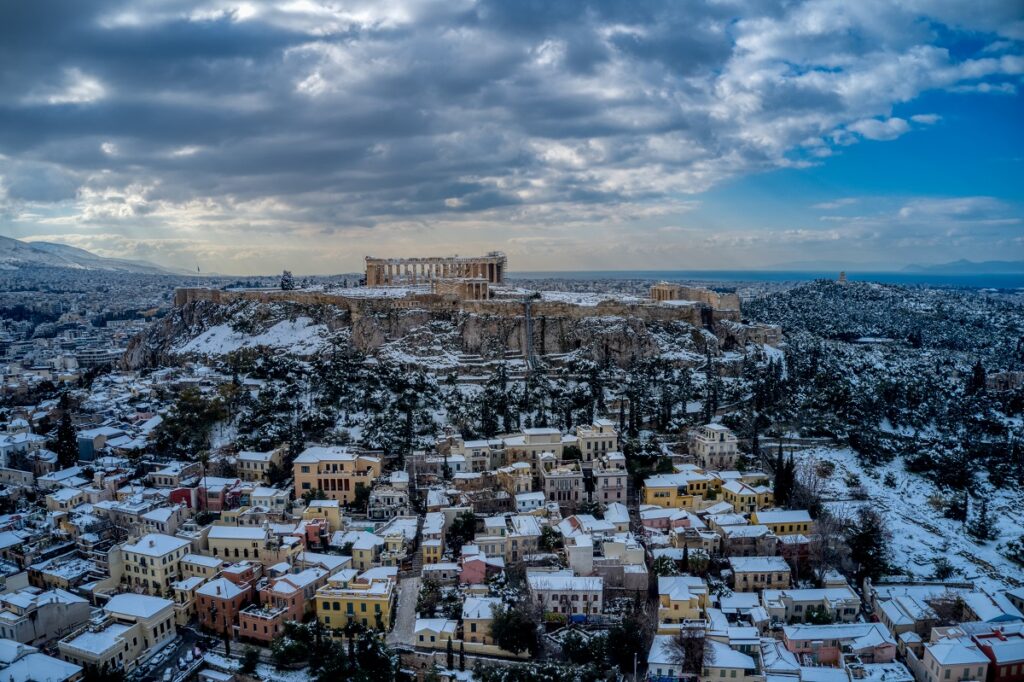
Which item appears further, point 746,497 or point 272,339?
point 272,339

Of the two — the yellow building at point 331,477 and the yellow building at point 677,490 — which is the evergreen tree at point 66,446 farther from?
the yellow building at point 677,490

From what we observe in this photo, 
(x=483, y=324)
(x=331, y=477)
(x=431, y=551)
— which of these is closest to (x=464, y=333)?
(x=483, y=324)

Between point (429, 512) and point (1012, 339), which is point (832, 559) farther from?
point (1012, 339)

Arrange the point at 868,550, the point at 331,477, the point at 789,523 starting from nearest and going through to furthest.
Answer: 1. the point at 868,550
2. the point at 789,523
3. the point at 331,477

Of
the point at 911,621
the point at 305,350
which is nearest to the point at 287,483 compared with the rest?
the point at 305,350

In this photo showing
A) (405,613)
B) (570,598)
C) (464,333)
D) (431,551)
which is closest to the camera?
(570,598)

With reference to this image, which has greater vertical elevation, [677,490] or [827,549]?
[677,490]

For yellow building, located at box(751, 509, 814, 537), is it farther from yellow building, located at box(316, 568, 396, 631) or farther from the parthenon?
the parthenon

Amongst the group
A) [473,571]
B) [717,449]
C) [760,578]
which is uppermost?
[717,449]

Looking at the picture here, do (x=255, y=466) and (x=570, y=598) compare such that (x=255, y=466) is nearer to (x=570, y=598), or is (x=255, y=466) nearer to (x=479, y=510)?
(x=479, y=510)
